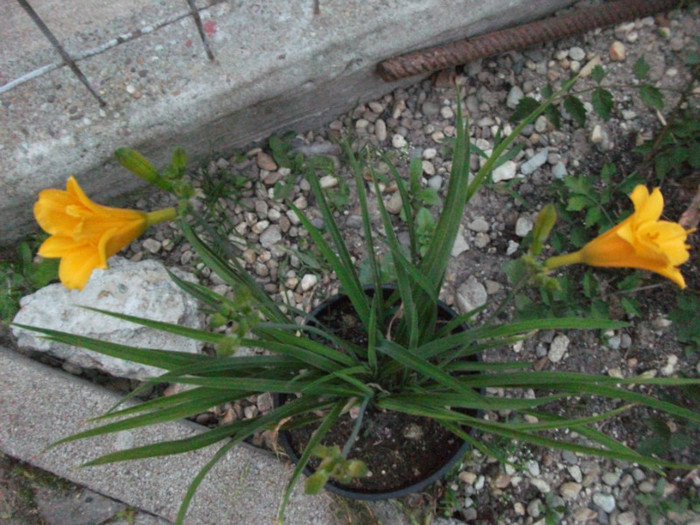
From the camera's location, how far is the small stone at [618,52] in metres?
2.08

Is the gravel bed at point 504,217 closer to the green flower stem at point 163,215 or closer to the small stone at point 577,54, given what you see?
the small stone at point 577,54

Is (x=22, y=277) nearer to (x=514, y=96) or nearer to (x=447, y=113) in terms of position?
(x=447, y=113)

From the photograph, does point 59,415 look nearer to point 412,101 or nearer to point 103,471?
point 103,471

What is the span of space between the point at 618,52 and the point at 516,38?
385 mm

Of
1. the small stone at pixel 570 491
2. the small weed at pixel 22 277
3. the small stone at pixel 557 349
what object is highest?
the small weed at pixel 22 277

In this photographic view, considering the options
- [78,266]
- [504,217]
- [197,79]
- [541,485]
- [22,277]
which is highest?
[78,266]

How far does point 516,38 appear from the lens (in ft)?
6.54

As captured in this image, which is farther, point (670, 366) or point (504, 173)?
point (504, 173)

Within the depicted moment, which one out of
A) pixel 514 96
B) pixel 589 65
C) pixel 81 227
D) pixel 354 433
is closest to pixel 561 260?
pixel 354 433

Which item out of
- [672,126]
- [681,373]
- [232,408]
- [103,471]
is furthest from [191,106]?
[681,373]

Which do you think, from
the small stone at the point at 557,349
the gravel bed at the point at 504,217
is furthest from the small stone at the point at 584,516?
the small stone at the point at 557,349

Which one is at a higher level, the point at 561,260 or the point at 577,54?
the point at 561,260

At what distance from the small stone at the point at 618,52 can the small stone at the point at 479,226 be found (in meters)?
0.76

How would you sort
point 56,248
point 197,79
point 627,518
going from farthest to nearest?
point 197,79 → point 627,518 → point 56,248
